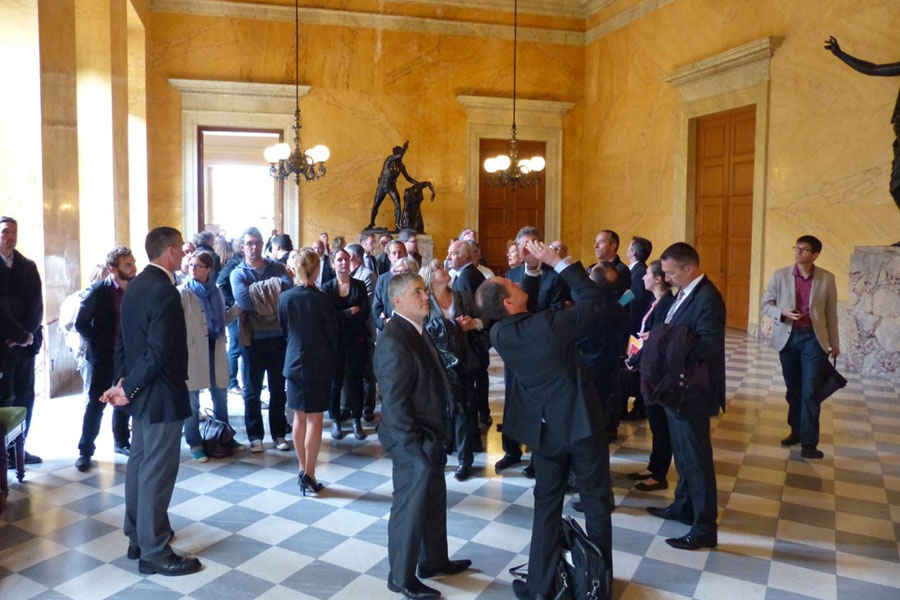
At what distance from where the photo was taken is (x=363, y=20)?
16375 millimetres

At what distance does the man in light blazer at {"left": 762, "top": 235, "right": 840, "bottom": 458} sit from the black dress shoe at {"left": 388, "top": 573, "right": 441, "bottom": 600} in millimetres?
3900

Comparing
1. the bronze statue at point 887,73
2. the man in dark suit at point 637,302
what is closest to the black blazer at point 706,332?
the man in dark suit at point 637,302

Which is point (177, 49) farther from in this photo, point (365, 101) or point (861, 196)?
point (861, 196)

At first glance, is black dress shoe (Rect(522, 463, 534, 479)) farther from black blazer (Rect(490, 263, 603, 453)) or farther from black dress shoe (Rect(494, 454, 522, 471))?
black blazer (Rect(490, 263, 603, 453))

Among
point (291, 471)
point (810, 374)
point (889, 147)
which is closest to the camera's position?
point (291, 471)

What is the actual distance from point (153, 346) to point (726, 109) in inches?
469

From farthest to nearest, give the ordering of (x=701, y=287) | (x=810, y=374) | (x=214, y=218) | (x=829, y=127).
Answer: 1. (x=214, y=218)
2. (x=829, y=127)
3. (x=810, y=374)
4. (x=701, y=287)

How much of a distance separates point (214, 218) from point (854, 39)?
75.5 feet

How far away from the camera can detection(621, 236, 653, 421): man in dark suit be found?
23.9 ft

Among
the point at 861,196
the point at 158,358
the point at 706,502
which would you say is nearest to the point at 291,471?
the point at 158,358

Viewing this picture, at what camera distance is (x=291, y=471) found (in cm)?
575

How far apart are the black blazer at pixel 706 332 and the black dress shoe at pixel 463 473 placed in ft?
6.39

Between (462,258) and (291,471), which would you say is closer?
(291,471)

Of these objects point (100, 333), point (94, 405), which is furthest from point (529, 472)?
point (100, 333)
